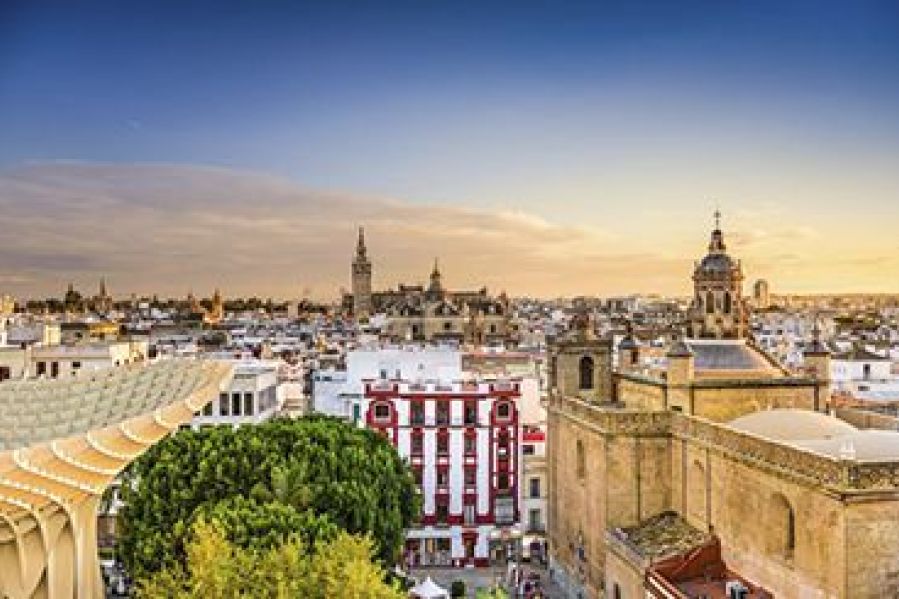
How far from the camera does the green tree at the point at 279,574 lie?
21.1 meters

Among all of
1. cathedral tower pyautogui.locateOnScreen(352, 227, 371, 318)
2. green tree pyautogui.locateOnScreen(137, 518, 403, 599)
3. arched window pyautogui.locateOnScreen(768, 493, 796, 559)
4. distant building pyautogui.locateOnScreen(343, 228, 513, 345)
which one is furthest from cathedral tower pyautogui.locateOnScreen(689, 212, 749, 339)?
cathedral tower pyautogui.locateOnScreen(352, 227, 371, 318)

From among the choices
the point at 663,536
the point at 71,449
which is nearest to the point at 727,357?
the point at 663,536

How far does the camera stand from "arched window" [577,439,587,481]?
38.6m

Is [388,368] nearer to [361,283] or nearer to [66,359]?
[66,359]

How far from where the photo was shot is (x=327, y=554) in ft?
76.6

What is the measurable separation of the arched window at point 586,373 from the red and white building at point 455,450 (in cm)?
414

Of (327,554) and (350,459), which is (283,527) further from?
(350,459)

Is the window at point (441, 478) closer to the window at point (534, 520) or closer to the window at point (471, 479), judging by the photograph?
the window at point (471, 479)

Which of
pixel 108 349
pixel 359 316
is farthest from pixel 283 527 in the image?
pixel 359 316

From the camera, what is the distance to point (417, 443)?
151 ft

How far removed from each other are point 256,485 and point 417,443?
15738 mm

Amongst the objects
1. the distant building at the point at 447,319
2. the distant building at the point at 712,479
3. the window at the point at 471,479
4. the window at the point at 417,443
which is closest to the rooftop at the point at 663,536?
the distant building at the point at 712,479

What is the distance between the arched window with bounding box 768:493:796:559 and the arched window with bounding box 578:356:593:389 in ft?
52.9

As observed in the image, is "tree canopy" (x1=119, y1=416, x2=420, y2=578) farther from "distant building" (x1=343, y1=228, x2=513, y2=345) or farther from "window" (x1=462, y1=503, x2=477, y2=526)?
"distant building" (x1=343, y1=228, x2=513, y2=345)
